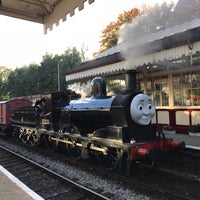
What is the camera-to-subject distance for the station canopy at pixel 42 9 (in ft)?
14.6

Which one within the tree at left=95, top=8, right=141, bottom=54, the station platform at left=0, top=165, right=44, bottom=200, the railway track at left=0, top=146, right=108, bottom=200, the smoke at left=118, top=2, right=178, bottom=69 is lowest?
the railway track at left=0, top=146, right=108, bottom=200

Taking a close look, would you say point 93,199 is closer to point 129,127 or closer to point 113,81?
point 129,127

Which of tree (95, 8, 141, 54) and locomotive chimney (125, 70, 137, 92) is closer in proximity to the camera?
locomotive chimney (125, 70, 137, 92)

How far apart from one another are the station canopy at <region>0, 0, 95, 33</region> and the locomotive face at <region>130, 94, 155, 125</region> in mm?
2913

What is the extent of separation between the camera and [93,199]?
18.3 feet

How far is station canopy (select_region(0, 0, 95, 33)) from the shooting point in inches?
175

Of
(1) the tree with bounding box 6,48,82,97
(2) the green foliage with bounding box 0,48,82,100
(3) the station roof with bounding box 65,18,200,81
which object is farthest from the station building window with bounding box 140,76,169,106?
(1) the tree with bounding box 6,48,82,97

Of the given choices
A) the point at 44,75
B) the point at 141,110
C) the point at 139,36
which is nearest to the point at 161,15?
the point at 139,36

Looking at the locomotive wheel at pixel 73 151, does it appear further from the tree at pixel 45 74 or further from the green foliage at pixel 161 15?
the tree at pixel 45 74

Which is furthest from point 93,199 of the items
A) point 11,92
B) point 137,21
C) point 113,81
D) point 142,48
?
point 11,92

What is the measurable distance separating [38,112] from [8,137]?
6293mm

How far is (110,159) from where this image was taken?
770 centimetres

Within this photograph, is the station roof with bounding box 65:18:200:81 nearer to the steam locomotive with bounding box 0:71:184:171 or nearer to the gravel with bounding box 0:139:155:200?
the steam locomotive with bounding box 0:71:184:171

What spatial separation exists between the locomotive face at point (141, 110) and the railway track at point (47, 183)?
208cm
